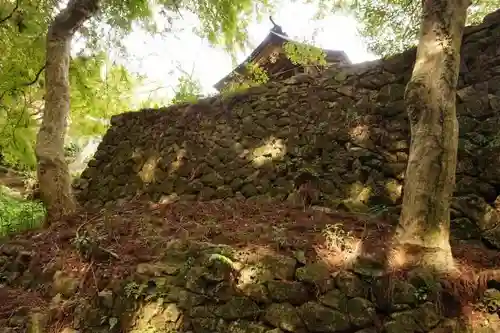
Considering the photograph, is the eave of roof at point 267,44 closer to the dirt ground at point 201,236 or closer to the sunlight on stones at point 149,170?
the sunlight on stones at point 149,170

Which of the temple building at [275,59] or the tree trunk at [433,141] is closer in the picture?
the tree trunk at [433,141]

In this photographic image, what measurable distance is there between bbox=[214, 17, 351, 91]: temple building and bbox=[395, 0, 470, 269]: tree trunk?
23.0 feet

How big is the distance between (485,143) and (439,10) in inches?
70.3

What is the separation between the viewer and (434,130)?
12.7ft

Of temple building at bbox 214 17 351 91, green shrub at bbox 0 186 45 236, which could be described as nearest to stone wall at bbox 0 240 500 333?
green shrub at bbox 0 186 45 236

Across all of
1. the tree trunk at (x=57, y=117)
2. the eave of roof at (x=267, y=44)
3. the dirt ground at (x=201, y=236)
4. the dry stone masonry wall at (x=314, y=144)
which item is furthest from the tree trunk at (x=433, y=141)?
the eave of roof at (x=267, y=44)

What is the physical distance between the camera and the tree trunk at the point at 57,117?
6.29 m

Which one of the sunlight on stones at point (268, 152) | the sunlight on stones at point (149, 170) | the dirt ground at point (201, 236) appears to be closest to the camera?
the dirt ground at point (201, 236)

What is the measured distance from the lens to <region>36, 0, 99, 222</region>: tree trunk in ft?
20.6

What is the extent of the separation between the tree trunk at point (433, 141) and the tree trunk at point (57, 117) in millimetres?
5255

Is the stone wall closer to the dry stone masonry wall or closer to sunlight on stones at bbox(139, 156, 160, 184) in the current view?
the dry stone masonry wall

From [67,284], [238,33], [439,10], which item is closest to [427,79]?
[439,10]

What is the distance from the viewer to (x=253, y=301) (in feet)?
11.4

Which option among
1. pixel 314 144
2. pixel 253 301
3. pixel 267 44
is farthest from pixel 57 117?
pixel 267 44
